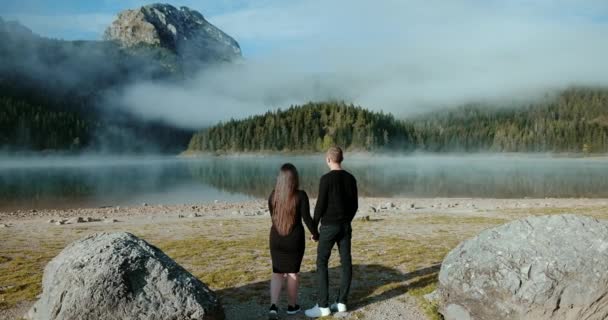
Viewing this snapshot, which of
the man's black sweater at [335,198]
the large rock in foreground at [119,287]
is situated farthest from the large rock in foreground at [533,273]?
the large rock in foreground at [119,287]

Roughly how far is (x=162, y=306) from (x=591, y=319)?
26.5 ft

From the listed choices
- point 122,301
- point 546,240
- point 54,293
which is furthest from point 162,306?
point 546,240

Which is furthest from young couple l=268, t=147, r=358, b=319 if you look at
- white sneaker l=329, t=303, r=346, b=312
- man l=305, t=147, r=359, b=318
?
white sneaker l=329, t=303, r=346, b=312

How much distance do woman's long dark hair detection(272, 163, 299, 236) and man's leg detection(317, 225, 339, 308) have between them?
30.8 inches

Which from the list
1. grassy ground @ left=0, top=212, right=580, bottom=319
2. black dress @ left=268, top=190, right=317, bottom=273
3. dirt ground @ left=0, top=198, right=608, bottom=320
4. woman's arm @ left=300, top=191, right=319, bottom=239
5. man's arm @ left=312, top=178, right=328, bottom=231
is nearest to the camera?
woman's arm @ left=300, top=191, right=319, bottom=239

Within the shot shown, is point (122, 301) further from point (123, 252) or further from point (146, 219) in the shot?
point (146, 219)

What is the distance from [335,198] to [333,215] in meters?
0.38

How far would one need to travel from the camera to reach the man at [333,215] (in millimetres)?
9836

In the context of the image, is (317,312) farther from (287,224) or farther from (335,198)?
(335,198)

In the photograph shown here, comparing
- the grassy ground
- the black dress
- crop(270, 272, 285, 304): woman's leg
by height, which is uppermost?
the black dress

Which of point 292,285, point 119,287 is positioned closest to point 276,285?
point 292,285

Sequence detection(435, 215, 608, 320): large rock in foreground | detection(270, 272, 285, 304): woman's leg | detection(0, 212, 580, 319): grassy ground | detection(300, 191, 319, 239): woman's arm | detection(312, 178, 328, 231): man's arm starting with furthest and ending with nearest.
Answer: detection(0, 212, 580, 319): grassy ground < detection(270, 272, 285, 304): woman's leg < detection(312, 178, 328, 231): man's arm < detection(300, 191, 319, 239): woman's arm < detection(435, 215, 608, 320): large rock in foreground

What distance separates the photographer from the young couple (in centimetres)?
963

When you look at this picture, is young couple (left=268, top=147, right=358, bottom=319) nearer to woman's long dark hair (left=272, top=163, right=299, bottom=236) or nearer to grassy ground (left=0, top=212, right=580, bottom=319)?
woman's long dark hair (left=272, top=163, right=299, bottom=236)
